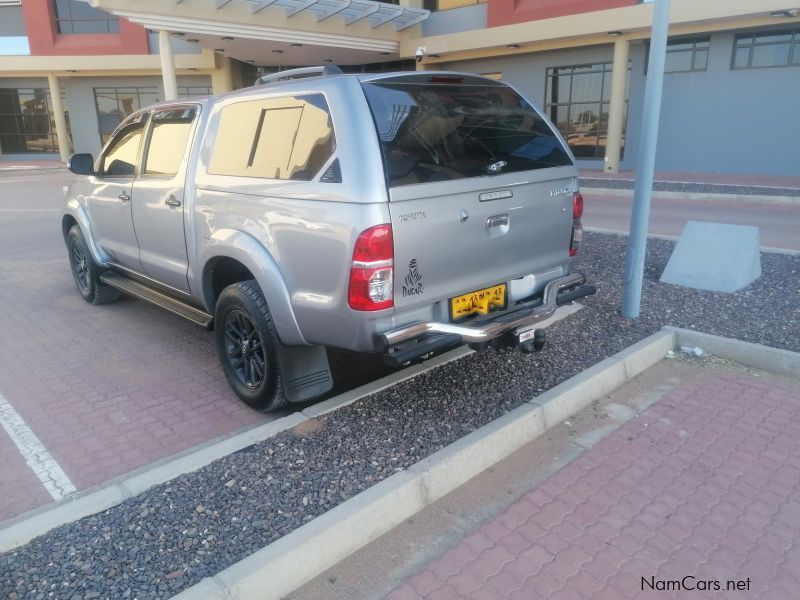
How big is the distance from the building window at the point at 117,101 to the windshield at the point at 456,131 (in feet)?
90.5

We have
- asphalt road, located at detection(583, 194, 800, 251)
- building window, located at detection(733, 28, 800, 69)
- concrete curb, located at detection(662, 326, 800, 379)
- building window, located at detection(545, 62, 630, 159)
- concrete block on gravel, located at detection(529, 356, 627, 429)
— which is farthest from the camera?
building window, located at detection(545, 62, 630, 159)

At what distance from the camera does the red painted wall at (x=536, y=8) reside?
17281 millimetres

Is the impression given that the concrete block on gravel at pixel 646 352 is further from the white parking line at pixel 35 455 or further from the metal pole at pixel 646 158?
the white parking line at pixel 35 455

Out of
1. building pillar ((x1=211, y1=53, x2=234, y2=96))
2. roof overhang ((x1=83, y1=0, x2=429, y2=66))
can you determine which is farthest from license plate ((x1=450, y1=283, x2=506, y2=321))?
building pillar ((x1=211, y1=53, x2=234, y2=96))

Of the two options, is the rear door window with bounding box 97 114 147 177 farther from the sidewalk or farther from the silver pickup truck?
the sidewalk

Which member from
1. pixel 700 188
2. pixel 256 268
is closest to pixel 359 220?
pixel 256 268

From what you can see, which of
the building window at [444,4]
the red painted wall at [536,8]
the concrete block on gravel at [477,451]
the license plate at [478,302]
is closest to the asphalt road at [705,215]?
the red painted wall at [536,8]

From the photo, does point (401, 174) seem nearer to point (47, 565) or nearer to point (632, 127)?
point (47, 565)

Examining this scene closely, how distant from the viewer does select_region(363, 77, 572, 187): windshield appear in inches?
139

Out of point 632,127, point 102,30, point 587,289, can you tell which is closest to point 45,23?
point 102,30

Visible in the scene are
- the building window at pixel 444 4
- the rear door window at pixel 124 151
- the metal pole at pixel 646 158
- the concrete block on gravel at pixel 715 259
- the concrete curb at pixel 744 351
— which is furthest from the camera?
the building window at pixel 444 4

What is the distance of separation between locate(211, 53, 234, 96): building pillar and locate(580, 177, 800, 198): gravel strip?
638 inches

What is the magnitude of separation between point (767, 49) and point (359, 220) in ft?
57.5

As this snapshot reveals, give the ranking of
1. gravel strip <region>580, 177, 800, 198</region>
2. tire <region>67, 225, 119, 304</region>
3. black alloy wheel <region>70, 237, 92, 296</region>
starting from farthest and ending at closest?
gravel strip <region>580, 177, 800, 198</region> < black alloy wheel <region>70, 237, 92, 296</region> < tire <region>67, 225, 119, 304</region>
